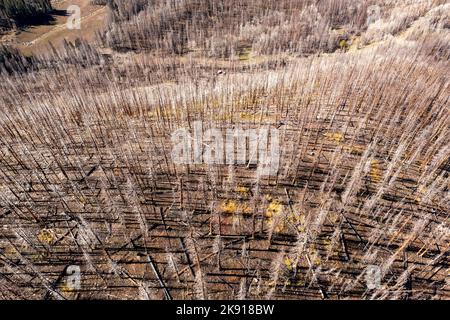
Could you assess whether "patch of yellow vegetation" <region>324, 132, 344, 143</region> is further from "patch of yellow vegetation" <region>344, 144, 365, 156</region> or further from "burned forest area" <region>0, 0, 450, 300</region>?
"patch of yellow vegetation" <region>344, 144, 365, 156</region>

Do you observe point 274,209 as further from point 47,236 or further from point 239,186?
point 47,236

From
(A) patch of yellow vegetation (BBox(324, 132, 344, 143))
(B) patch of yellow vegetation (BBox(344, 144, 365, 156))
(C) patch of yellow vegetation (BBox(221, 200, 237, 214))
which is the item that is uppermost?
(A) patch of yellow vegetation (BBox(324, 132, 344, 143))

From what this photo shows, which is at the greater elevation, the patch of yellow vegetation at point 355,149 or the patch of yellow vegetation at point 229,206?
the patch of yellow vegetation at point 355,149

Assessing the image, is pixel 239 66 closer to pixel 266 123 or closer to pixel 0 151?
pixel 266 123

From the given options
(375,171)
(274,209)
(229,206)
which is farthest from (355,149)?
(229,206)

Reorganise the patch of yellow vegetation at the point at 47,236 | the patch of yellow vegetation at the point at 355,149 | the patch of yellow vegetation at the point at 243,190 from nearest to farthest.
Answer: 1. the patch of yellow vegetation at the point at 47,236
2. the patch of yellow vegetation at the point at 243,190
3. the patch of yellow vegetation at the point at 355,149

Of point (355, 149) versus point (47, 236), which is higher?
point (355, 149)

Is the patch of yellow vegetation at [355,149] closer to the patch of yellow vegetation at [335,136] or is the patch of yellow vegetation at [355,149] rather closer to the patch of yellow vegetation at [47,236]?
the patch of yellow vegetation at [335,136]

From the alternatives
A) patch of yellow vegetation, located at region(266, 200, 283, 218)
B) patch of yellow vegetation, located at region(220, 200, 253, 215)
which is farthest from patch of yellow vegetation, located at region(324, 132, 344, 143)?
patch of yellow vegetation, located at region(220, 200, 253, 215)

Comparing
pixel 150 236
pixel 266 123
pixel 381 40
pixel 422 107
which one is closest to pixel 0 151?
pixel 150 236

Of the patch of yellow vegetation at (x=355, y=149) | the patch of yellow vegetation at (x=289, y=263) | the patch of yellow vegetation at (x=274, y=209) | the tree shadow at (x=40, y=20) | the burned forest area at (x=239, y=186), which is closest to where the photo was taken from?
the burned forest area at (x=239, y=186)

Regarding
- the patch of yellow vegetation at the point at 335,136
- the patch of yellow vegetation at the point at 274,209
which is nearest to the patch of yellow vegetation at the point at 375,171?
the patch of yellow vegetation at the point at 335,136
